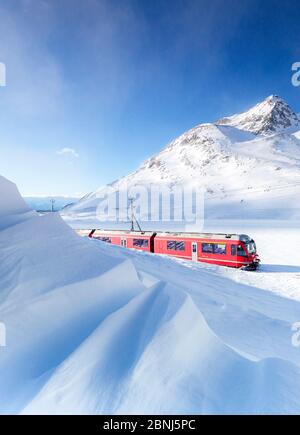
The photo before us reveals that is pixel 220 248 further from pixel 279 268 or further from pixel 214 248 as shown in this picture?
pixel 279 268

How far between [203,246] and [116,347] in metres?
12.6

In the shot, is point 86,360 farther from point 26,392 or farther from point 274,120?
point 274,120

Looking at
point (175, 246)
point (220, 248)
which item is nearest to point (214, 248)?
point (220, 248)

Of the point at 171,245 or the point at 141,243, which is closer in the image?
the point at 171,245

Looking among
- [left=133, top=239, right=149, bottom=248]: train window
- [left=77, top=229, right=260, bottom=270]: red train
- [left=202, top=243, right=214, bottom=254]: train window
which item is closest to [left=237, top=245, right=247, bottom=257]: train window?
[left=77, top=229, right=260, bottom=270]: red train

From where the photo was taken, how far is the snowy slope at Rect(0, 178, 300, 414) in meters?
2.74

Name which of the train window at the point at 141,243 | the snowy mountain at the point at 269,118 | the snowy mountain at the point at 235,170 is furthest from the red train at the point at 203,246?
the snowy mountain at the point at 269,118

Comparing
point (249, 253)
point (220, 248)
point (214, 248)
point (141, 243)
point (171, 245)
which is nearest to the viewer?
point (249, 253)

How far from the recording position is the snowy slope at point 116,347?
2744 mm

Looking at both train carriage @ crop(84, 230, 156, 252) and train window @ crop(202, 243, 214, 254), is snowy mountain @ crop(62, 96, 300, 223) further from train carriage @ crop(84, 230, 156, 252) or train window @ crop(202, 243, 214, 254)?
train carriage @ crop(84, 230, 156, 252)

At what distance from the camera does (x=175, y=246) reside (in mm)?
16625

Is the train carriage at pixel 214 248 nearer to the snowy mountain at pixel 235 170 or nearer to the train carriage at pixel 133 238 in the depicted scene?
the train carriage at pixel 133 238

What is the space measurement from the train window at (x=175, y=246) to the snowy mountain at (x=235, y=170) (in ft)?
142

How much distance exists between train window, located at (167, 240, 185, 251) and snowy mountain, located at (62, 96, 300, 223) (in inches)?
1700
